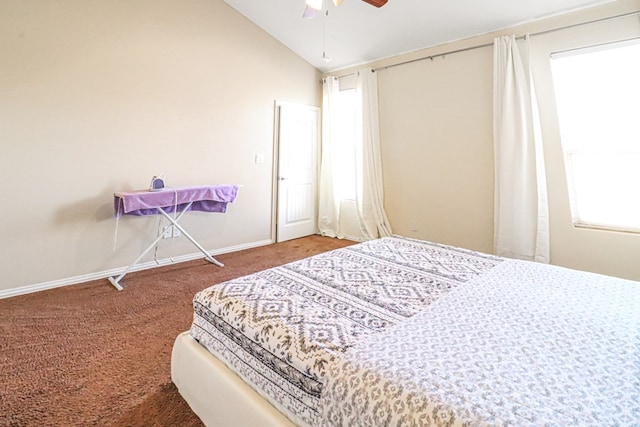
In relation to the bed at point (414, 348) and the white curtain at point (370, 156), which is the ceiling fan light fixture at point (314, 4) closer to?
the bed at point (414, 348)

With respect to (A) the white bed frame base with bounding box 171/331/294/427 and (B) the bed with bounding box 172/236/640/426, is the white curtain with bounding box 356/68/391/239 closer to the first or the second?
(B) the bed with bounding box 172/236/640/426

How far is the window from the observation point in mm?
2428

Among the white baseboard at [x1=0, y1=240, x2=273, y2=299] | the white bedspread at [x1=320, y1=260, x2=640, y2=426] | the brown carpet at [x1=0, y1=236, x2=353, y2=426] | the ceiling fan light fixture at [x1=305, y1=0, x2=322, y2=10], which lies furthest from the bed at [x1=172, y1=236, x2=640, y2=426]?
the white baseboard at [x1=0, y1=240, x2=273, y2=299]

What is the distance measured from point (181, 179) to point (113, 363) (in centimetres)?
203

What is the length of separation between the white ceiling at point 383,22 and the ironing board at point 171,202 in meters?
2.06

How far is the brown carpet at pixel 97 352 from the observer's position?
4.36 ft

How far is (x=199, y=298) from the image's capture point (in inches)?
51.6

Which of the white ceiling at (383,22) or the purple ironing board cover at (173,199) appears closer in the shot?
the purple ironing board cover at (173,199)

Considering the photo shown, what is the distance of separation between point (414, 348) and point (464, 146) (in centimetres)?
296

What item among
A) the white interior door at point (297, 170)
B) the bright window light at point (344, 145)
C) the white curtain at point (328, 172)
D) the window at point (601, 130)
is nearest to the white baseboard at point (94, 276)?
the white interior door at point (297, 170)

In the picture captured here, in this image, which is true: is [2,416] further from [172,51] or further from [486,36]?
[486,36]

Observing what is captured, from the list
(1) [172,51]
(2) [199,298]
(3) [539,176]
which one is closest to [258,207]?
(1) [172,51]

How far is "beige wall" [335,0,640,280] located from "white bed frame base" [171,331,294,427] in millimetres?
2959

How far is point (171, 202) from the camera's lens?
9.00ft
